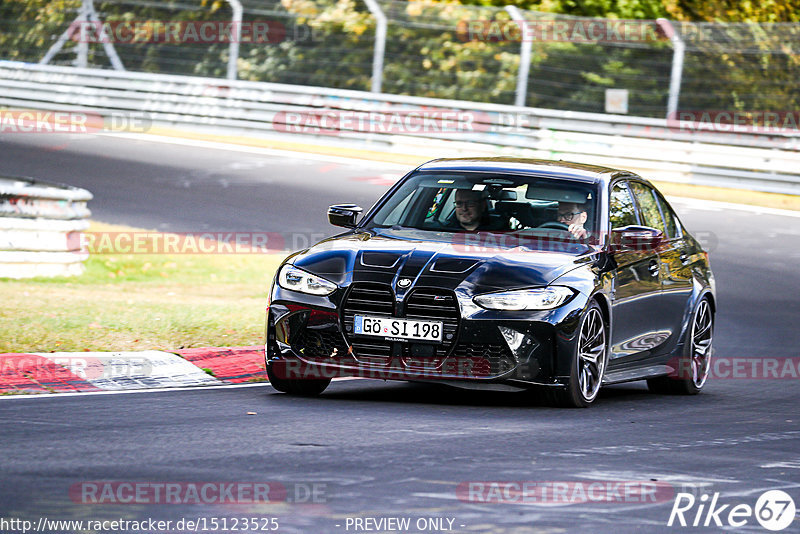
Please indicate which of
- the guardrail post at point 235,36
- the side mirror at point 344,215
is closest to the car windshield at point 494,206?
the side mirror at point 344,215

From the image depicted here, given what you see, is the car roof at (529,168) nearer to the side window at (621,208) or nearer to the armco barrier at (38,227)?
the side window at (621,208)

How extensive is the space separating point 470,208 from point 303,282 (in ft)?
4.96

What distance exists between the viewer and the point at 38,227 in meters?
14.3

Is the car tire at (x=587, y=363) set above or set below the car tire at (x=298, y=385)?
above

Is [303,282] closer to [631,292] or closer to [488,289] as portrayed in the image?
[488,289]

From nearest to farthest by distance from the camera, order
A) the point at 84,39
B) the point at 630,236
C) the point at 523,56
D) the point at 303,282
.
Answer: the point at 303,282 < the point at 630,236 < the point at 523,56 < the point at 84,39

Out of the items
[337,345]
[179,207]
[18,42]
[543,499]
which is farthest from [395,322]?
[18,42]

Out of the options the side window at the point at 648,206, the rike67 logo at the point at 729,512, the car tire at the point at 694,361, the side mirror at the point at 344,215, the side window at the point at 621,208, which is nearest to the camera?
the rike67 logo at the point at 729,512

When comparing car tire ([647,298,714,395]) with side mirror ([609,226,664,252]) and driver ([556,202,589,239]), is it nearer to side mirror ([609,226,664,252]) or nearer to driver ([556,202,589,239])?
side mirror ([609,226,664,252])

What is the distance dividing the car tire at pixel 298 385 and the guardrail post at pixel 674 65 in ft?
53.7

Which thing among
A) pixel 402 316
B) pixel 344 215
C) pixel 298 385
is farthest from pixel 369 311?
pixel 344 215

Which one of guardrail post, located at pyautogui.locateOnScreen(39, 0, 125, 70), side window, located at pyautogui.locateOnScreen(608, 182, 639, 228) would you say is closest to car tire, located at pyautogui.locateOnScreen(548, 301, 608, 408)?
side window, located at pyautogui.locateOnScreen(608, 182, 639, 228)

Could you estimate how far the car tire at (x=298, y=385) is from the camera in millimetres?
9203

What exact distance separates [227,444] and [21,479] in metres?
1.30
